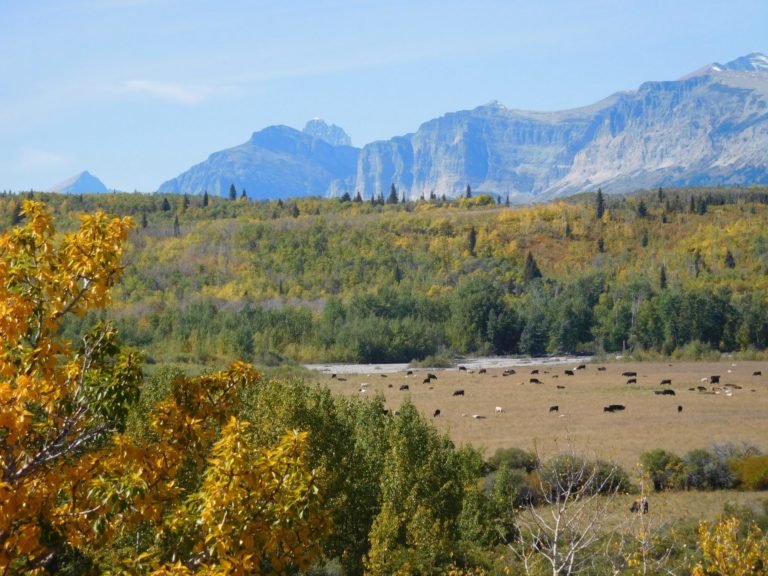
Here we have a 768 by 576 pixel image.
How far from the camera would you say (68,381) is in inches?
320

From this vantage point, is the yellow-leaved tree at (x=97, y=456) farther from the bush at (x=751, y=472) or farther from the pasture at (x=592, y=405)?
the bush at (x=751, y=472)

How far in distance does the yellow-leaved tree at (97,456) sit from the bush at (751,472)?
26635 millimetres

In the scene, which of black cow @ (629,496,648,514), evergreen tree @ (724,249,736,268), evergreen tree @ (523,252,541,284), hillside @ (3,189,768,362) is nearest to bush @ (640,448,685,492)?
black cow @ (629,496,648,514)

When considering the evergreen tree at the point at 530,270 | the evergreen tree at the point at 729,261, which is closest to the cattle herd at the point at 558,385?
the evergreen tree at the point at 530,270

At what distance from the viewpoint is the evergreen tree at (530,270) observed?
13200 centimetres

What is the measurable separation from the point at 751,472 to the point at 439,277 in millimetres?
103101

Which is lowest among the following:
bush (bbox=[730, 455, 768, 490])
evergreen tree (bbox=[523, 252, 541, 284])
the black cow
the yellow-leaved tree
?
evergreen tree (bbox=[523, 252, 541, 284])

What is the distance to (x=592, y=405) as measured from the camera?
57062 mm

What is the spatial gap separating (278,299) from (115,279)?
120 m

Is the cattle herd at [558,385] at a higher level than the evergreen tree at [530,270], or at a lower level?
lower

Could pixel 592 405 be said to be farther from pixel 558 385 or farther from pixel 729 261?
pixel 729 261

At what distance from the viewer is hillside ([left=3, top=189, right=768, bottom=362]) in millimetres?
103375

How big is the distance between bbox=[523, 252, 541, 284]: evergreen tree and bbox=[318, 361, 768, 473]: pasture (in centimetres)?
4362

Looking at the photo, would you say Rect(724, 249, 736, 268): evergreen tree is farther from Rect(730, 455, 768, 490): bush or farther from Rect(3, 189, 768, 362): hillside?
Rect(730, 455, 768, 490): bush
